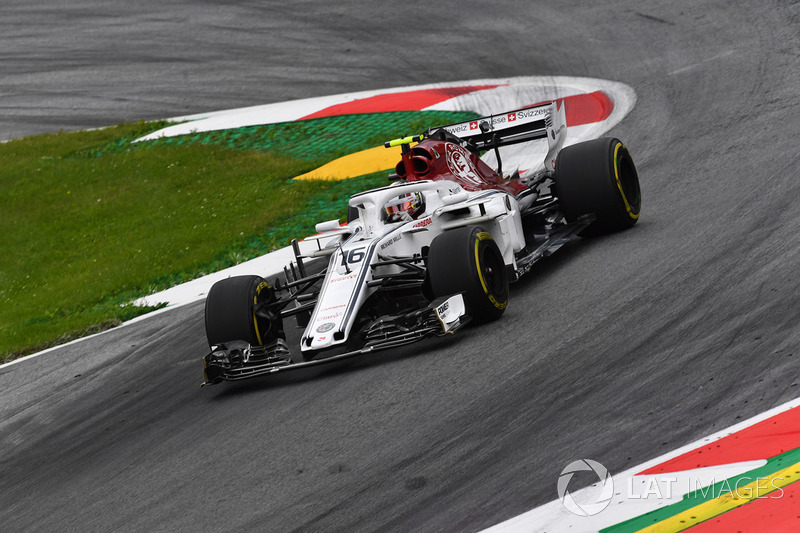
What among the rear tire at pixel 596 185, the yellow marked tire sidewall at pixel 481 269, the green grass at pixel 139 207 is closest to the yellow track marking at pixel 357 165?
the green grass at pixel 139 207

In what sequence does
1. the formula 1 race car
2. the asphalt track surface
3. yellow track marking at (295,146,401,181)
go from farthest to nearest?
yellow track marking at (295,146,401,181) < the formula 1 race car < the asphalt track surface

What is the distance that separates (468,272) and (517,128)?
3.31m

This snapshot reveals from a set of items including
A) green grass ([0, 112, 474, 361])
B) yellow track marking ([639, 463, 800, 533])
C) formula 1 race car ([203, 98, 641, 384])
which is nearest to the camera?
yellow track marking ([639, 463, 800, 533])

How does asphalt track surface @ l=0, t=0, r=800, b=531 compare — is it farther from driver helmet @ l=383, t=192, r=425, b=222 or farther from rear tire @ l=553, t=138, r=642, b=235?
driver helmet @ l=383, t=192, r=425, b=222

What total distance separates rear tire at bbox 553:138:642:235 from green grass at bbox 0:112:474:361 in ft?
14.8

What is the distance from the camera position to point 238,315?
8.49m

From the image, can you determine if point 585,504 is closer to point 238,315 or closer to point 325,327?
point 325,327

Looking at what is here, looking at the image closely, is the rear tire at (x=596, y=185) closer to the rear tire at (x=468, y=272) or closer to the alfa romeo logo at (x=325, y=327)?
the rear tire at (x=468, y=272)

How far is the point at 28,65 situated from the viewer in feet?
76.4

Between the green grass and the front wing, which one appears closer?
the front wing

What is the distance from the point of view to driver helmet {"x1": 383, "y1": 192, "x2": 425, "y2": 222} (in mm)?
8961

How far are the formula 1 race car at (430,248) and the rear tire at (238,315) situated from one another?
0.04ft

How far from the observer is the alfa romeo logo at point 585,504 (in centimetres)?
477

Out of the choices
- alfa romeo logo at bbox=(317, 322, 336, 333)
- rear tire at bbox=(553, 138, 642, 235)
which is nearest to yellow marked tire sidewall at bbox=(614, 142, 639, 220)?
rear tire at bbox=(553, 138, 642, 235)
